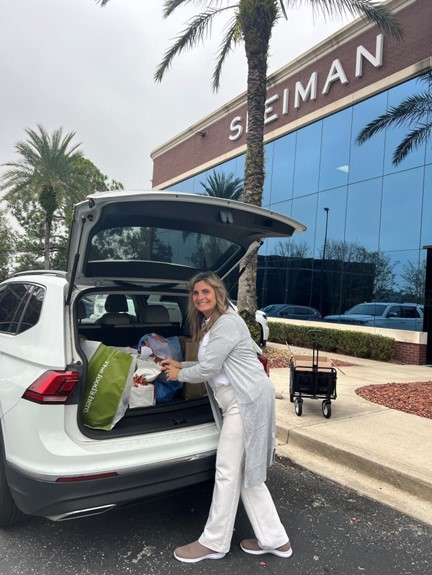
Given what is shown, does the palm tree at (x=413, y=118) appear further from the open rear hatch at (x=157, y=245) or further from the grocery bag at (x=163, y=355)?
the grocery bag at (x=163, y=355)

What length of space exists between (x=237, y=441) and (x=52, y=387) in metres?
1.09

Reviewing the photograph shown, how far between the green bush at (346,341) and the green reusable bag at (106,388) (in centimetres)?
761

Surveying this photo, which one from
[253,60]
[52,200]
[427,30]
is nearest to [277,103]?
[427,30]

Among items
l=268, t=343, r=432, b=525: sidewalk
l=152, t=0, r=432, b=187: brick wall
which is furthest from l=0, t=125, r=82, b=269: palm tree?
l=268, t=343, r=432, b=525: sidewalk

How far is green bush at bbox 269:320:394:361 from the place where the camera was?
11.1 m

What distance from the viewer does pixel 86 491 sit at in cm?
225

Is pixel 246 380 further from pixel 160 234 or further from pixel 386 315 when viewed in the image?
pixel 386 315

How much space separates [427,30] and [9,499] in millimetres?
13648

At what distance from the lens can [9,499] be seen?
8.62 ft

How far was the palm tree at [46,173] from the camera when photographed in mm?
23156

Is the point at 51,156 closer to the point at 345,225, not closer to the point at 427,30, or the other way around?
the point at 345,225

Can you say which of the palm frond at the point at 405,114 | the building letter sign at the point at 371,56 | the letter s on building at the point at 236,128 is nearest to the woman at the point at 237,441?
the palm frond at the point at 405,114

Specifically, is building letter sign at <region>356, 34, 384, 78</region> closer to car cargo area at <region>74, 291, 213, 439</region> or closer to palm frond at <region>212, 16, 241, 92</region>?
palm frond at <region>212, 16, 241, 92</region>

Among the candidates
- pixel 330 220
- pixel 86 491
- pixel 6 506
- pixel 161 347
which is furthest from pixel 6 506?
pixel 330 220
